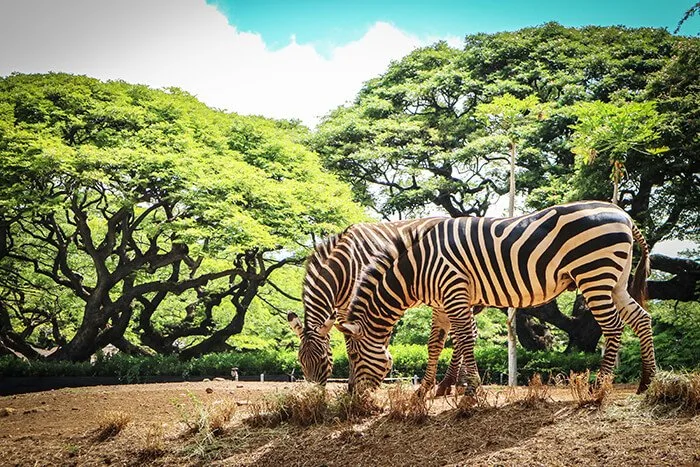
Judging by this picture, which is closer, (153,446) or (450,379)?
(153,446)

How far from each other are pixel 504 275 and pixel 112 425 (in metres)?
5.09

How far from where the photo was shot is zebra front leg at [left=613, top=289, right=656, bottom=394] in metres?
6.12

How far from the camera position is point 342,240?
8.18m

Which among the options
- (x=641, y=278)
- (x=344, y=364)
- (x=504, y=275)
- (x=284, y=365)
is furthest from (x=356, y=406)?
(x=284, y=365)

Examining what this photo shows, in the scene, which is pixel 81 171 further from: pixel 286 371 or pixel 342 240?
pixel 342 240

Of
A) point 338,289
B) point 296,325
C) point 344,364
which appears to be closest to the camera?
point 296,325

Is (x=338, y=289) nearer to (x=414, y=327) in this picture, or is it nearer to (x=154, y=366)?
(x=154, y=366)

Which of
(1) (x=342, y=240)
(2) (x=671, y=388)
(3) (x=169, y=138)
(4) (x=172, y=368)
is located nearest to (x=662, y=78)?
(1) (x=342, y=240)

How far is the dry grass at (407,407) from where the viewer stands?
592cm

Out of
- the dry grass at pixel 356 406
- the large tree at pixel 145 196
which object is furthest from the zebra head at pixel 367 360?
the large tree at pixel 145 196

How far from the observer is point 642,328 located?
6.20 metres

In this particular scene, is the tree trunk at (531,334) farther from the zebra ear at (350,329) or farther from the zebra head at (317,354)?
the zebra ear at (350,329)

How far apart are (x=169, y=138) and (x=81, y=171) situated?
2.79m

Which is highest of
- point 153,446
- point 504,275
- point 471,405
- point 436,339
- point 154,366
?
point 504,275
